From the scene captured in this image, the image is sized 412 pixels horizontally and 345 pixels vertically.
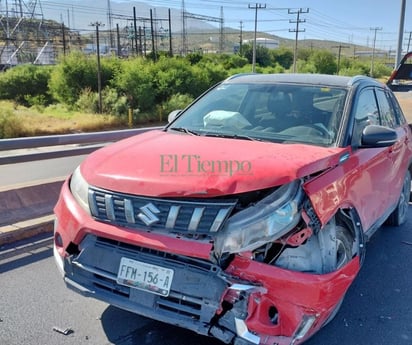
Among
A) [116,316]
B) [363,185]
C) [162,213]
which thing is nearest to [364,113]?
[363,185]

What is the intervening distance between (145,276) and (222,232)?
0.52 m

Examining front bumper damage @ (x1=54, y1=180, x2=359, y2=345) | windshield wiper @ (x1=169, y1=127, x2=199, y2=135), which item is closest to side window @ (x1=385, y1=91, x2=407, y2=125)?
windshield wiper @ (x1=169, y1=127, x2=199, y2=135)

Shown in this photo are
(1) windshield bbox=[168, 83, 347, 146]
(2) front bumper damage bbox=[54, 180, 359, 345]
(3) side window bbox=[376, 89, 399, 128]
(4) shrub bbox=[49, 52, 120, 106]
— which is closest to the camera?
(2) front bumper damage bbox=[54, 180, 359, 345]

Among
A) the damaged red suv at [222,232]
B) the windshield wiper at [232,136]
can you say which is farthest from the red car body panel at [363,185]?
the windshield wiper at [232,136]

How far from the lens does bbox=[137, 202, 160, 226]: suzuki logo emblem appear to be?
97.2 inches

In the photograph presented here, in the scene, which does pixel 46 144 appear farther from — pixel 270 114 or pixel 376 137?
pixel 376 137

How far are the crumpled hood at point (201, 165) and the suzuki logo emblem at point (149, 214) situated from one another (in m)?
0.08

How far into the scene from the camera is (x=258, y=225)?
2.37 meters

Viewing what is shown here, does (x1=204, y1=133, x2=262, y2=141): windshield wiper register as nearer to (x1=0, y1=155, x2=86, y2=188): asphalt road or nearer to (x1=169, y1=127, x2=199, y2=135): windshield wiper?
(x1=169, y1=127, x2=199, y2=135): windshield wiper

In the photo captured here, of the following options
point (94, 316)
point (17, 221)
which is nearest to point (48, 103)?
point (17, 221)

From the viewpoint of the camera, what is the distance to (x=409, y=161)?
17.0 ft

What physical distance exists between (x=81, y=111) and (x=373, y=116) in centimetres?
2482

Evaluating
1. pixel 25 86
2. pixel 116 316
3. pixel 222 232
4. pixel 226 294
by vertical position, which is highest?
pixel 222 232

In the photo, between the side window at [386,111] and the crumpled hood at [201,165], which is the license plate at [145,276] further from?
the side window at [386,111]
